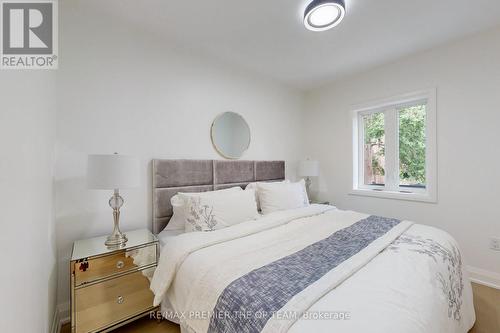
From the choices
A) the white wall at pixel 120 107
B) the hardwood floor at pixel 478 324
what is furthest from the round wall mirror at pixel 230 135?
the hardwood floor at pixel 478 324

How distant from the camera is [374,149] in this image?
3.19 m

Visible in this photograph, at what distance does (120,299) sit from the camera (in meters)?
1.57

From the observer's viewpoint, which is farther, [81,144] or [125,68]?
[125,68]

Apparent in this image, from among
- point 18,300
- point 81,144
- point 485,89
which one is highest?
point 485,89

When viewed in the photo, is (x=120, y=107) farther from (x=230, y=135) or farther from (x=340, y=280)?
(x=340, y=280)

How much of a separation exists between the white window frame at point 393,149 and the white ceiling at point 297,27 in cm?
54

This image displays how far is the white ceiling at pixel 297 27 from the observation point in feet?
5.86

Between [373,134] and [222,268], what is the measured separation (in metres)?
2.98

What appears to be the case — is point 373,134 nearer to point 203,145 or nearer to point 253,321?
point 203,145

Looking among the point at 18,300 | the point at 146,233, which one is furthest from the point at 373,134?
the point at 18,300

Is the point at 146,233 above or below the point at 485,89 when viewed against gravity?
below

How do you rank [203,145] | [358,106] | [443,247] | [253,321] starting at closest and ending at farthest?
[253,321] → [443,247] → [203,145] → [358,106]

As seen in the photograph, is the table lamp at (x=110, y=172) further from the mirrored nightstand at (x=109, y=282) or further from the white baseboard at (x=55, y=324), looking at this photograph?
the white baseboard at (x=55, y=324)

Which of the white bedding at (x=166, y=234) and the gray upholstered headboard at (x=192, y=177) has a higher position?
the gray upholstered headboard at (x=192, y=177)
